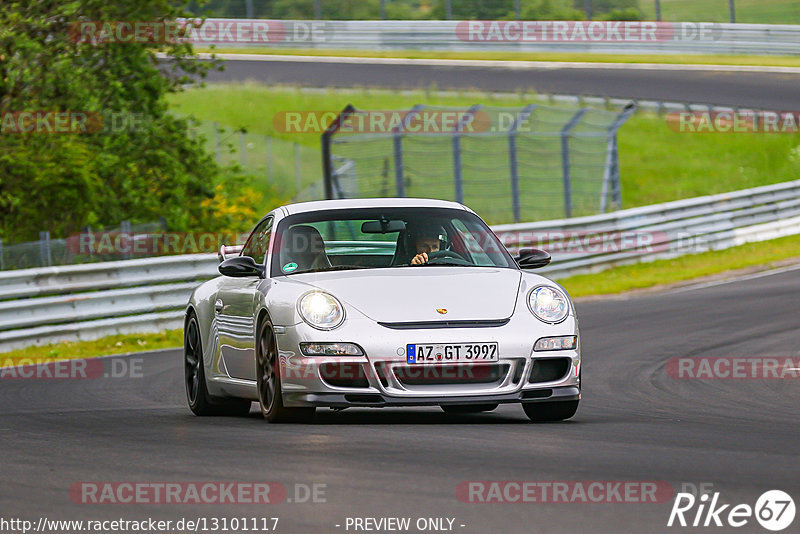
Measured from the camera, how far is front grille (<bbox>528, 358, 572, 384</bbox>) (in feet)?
27.2

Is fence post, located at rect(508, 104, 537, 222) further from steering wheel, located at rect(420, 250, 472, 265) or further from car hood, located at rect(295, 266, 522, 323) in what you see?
car hood, located at rect(295, 266, 522, 323)

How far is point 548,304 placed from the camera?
8.48 m

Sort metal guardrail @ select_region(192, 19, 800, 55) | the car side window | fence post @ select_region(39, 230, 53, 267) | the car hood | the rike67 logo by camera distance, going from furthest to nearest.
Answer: metal guardrail @ select_region(192, 19, 800, 55) → fence post @ select_region(39, 230, 53, 267) → the car side window → the car hood → the rike67 logo

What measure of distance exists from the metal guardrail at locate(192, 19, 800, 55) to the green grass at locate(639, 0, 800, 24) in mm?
514

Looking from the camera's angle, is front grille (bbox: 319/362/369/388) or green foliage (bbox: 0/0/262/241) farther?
green foliage (bbox: 0/0/262/241)

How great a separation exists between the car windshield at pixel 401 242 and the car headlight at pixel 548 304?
2.32 feet

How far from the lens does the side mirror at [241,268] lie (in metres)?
9.21

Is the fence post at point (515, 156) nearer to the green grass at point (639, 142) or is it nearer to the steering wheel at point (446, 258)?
the green grass at point (639, 142)

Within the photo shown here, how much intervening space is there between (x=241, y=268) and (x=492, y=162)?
1870cm

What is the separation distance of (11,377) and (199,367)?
4.14 m

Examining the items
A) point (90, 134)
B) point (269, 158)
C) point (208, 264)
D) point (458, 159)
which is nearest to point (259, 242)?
point (208, 264)

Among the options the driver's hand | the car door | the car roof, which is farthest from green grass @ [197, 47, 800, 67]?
the driver's hand

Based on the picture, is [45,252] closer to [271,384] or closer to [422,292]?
[271,384]

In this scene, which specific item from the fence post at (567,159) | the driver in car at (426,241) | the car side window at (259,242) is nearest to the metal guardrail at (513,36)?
the fence post at (567,159)
